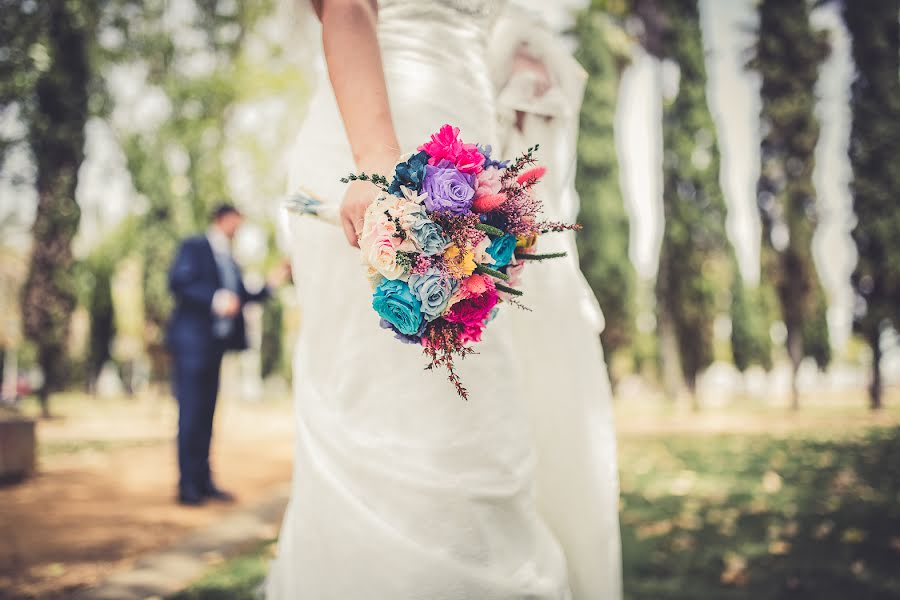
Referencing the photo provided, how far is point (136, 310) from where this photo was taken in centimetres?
3350

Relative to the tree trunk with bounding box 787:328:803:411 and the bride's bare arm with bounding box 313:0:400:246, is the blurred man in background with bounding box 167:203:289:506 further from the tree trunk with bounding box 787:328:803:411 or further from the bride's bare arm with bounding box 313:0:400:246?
the tree trunk with bounding box 787:328:803:411

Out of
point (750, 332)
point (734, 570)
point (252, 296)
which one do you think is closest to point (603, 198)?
point (750, 332)

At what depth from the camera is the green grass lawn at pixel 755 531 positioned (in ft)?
9.31

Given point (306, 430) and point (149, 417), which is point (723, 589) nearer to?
point (306, 430)

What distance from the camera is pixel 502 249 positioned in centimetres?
129

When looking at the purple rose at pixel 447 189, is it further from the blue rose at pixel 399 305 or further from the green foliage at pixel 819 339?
the green foliage at pixel 819 339

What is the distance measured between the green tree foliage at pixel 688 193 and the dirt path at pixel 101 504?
1205 centimetres

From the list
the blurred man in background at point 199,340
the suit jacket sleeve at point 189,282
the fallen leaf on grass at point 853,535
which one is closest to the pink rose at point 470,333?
the fallen leaf on grass at point 853,535

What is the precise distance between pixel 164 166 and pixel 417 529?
1611 centimetres

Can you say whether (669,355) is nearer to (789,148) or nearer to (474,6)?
(789,148)

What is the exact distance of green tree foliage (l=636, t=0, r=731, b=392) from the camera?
54.6 ft

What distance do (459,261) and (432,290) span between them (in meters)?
0.10

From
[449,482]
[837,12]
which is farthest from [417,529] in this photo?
[837,12]

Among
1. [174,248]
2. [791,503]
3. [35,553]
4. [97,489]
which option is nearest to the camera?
[35,553]
